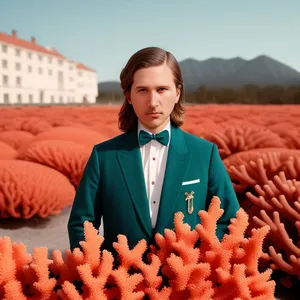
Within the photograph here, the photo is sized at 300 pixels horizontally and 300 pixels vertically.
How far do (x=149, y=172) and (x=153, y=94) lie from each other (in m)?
0.23

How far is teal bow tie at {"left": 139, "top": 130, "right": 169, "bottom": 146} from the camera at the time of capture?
1221mm

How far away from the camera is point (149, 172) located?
1.23m

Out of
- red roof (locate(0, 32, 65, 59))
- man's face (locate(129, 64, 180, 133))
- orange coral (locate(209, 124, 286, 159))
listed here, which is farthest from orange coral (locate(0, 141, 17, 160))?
red roof (locate(0, 32, 65, 59))

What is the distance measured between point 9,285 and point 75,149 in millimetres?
2894

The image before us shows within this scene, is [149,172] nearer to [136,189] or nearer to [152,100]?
[136,189]

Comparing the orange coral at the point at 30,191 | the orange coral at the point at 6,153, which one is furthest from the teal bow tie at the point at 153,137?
the orange coral at the point at 6,153

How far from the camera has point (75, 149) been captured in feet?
12.7

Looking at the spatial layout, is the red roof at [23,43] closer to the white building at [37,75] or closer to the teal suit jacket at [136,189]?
the white building at [37,75]

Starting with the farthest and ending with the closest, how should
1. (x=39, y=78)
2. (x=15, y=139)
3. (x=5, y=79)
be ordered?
(x=39, y=78) → (x=5, y=79) → (x=15, y=139)

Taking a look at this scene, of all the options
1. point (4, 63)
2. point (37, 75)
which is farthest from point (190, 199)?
point (37, 75)

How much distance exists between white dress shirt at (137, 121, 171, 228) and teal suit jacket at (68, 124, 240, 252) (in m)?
0.03

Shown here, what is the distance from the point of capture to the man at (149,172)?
3.90 ft

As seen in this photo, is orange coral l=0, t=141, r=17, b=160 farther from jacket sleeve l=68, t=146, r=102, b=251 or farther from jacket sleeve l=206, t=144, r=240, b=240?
jacket sleeve l=206, t=144, r=240, b=240

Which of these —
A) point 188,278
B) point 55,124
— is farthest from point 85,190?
point 55,124
